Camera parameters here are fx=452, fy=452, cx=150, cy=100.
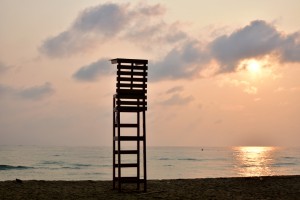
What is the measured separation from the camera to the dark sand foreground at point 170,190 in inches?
643

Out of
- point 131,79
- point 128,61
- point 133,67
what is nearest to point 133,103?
point 131,79

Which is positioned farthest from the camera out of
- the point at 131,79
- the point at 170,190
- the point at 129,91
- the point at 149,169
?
the point at 149,169

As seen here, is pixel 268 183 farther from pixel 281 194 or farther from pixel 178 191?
pixel 178 191

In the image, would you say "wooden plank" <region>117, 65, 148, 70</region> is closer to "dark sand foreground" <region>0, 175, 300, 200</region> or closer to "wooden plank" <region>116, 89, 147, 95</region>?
"wooden plank" <region>116, 89, 147, 95</region>

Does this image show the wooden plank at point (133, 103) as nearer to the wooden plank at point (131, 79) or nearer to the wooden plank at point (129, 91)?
the wooden plank at point (129, 91)

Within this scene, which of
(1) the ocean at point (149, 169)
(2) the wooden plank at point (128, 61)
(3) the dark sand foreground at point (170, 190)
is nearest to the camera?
(3) the dark sand foreground at point (170, 190)

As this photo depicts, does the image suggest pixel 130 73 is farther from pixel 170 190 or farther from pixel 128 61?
pixel 170 190

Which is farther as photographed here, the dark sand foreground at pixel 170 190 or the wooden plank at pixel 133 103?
the wooden plank at pixel 133 103

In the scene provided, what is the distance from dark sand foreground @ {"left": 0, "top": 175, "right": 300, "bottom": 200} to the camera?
16.3 metres

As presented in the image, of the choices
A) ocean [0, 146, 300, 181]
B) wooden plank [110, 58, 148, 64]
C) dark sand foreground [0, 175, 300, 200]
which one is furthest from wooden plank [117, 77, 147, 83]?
ocean [0, 146, 300, 181]

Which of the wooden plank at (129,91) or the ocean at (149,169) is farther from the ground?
the wooden plank at (129,91)

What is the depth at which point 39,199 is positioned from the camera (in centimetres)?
1552

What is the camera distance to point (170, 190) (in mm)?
18109

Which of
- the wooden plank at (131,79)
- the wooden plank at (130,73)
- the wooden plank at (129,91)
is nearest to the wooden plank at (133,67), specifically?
the wooden plank at (130,73)
